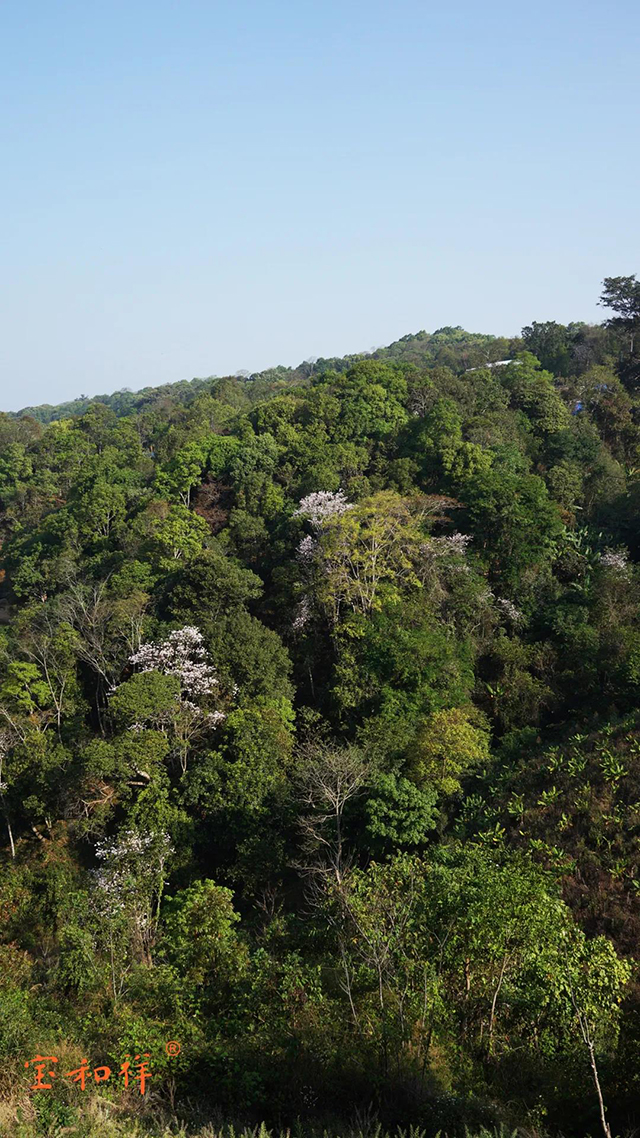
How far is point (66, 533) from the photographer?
97.5 feet

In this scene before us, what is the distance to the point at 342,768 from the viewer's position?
1309cm

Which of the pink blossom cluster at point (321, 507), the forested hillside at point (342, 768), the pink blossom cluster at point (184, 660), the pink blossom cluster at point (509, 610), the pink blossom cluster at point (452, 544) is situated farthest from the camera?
Result: the pink blossom cluster at point (321, 507)

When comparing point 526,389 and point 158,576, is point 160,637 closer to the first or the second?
point 158,576

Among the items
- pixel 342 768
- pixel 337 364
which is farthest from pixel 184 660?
pixel 337 364

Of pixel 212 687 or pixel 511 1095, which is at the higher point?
pixel 212 687

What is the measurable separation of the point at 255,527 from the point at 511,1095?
68.2 ft

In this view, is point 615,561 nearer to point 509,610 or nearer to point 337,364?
point 509,610

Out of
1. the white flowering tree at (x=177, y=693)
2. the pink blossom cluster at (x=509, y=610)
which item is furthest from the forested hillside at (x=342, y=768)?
the pink blossom cluster at (x=509, y=610)

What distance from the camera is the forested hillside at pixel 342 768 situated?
7512mm

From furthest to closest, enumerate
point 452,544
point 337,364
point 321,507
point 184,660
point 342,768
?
point 337,364, point 321,507, point 452,544, point 184,660, point 342,768

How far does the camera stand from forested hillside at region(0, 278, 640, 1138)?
24.6 ft

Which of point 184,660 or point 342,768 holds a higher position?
point 184,660

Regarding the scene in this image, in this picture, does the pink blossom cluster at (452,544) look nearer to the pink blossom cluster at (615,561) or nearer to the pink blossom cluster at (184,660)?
the pink blossom cluster at (615,561)

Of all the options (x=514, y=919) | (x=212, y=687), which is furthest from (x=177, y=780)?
(x=514, y=919)
